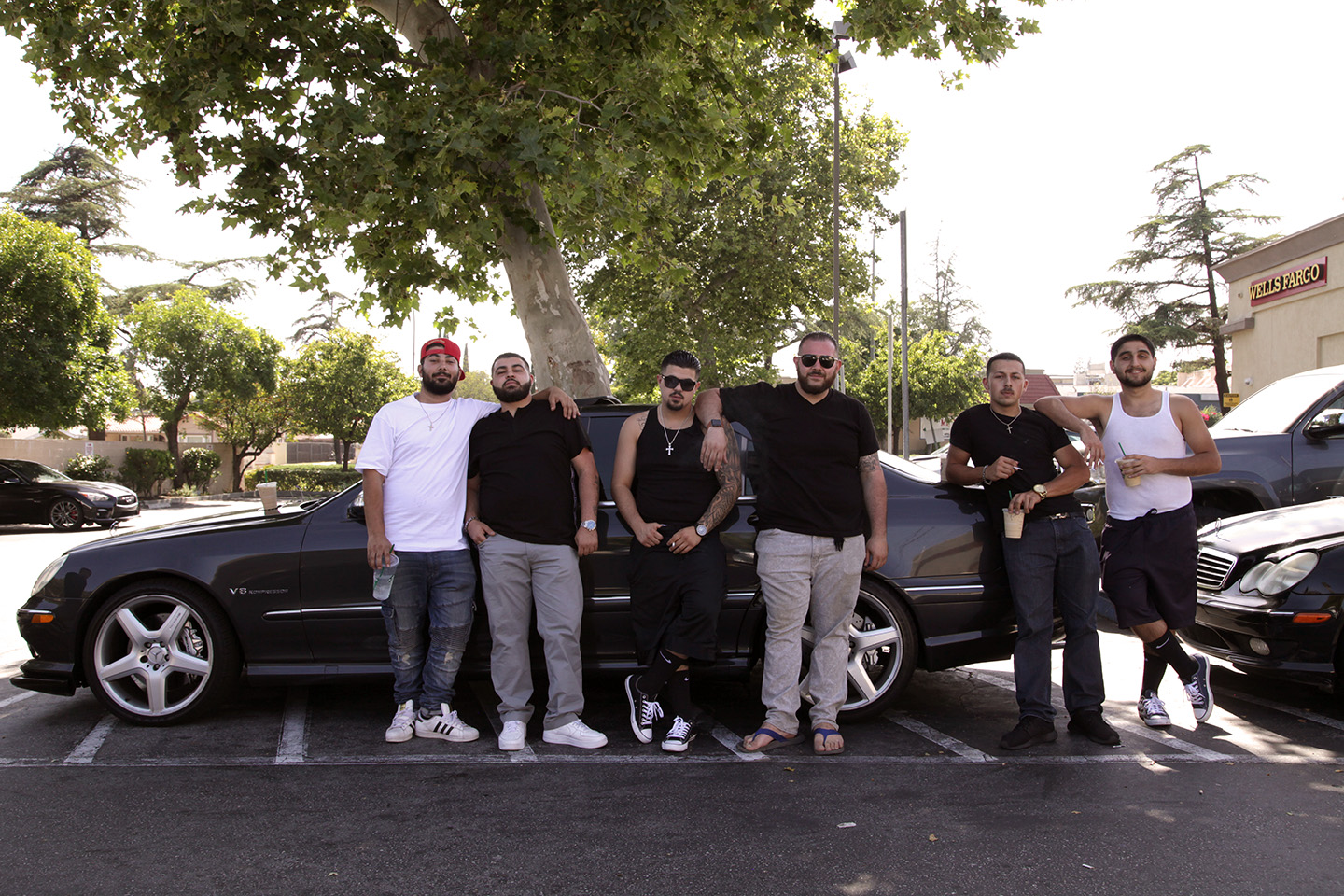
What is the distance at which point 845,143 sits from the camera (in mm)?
21891

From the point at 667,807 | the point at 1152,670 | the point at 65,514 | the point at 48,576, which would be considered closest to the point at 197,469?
the point at 65,514

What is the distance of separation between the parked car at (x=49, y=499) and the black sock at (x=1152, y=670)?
1796 cm

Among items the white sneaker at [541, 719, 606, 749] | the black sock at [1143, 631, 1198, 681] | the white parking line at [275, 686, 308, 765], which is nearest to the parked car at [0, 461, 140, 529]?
the white parking line at [275, 686, 308, 765]

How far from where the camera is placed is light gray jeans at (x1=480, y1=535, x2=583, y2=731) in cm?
445

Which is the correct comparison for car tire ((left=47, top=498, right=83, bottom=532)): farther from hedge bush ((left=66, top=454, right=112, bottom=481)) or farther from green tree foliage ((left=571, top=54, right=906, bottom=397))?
green tree foliage ((left=571, top=54, right=906, bottom=397))

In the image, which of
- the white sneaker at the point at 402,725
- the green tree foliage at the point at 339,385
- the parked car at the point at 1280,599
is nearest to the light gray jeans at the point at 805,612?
the white sneaker at the point at 402,725

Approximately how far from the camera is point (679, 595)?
4426 mm

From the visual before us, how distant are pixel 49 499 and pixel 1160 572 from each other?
18.5m

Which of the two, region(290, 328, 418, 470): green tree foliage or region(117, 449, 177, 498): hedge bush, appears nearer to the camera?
region(117, 449, 177, 498): hedge bush

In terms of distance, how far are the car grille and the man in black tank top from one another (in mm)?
2810

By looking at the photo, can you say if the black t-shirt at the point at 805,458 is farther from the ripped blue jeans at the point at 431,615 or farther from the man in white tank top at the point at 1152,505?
the ripped blue jeans at the point at 431,615

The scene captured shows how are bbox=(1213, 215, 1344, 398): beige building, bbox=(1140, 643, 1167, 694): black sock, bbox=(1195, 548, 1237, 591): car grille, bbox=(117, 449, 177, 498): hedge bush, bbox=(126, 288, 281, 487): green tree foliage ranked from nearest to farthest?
bbox=(1140, 643, 1167, 694): black sock
bbox=(1195, 548, 1237, 591): car grille
bbox=(1213, 215, 1344, 398): beige building
bbox=(117, 449, 177, 498): hedge bush
bbox=(126, 288, 281, 487): green tree foliage

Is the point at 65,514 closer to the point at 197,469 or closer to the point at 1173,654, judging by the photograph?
the point at 197,469

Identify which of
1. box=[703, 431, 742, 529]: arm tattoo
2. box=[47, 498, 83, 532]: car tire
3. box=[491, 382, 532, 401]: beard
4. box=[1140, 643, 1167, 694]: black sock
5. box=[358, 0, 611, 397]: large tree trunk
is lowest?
box=[1140, 643, 1167, 694]: black sock
